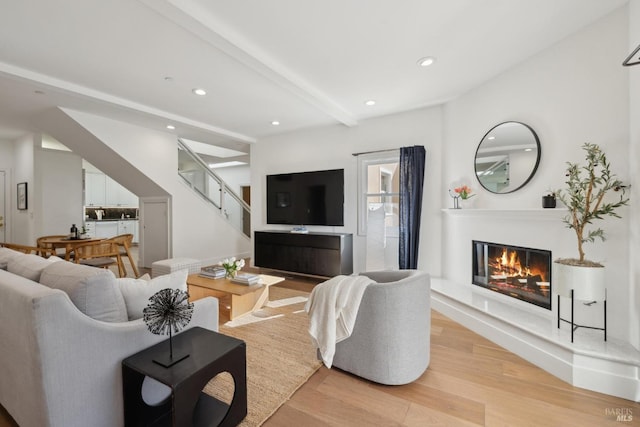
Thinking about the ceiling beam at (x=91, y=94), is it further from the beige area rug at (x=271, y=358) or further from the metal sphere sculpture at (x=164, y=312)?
the metal sphere sculpture at (x=164, y=312)

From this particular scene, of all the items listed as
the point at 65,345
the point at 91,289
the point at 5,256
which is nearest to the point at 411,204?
the point at 91,289

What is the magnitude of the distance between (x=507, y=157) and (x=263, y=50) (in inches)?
106

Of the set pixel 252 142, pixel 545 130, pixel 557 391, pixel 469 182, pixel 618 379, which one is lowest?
pixel 557 391

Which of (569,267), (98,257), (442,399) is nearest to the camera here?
(442,399)

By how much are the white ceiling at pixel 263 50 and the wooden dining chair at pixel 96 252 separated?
1.95 m

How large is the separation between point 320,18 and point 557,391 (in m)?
3.17

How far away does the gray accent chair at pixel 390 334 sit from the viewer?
187cm

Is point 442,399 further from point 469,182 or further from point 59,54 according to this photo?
point 59,54

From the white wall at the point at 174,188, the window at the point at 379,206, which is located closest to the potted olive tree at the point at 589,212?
the window at the point at 379,206

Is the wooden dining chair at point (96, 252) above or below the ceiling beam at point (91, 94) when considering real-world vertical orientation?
below

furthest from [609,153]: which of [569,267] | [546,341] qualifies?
[546,341]

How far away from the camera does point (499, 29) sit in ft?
7.60

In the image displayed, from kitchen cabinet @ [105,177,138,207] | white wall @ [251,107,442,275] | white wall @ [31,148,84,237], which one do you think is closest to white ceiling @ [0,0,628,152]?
white wall @ [251,107,442,275]

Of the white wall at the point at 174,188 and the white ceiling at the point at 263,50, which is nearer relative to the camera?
the white ceiling at the point at 263,50
